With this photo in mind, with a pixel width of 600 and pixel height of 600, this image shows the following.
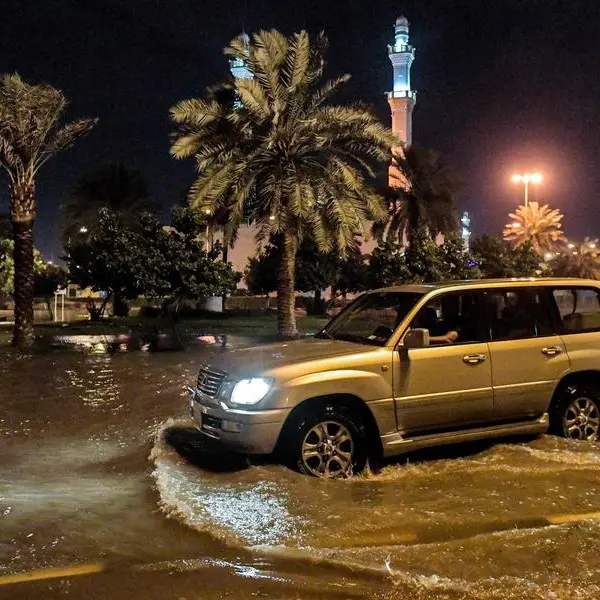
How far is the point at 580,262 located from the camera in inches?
2507

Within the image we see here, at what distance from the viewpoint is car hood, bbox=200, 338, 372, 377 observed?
6.32 metres

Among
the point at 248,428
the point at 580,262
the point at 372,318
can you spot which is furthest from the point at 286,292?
the point at 580,262

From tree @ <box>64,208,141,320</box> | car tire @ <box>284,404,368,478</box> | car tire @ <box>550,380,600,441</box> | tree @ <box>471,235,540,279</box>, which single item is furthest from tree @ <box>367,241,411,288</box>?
car tire @ <box>284,404,368,478</box>

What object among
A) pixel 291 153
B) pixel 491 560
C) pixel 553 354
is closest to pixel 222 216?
pixel 291 153

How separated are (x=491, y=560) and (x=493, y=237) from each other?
43.5 meters

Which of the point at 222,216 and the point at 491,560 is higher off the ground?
the point at 222,216

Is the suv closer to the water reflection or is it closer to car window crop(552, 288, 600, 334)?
car window crop(552, 288, 600, 334)

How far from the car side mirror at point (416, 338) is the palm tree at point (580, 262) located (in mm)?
57999

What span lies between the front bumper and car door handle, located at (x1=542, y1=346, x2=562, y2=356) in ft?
9.31

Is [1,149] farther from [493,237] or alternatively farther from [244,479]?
[493,237]

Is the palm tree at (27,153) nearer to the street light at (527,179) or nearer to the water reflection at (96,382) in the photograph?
the water reflection at (96,382)

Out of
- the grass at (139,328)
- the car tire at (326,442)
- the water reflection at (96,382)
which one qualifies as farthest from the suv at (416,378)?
the grass at (139,328)

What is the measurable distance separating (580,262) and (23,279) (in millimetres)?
54624

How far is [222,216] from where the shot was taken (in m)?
24.7
